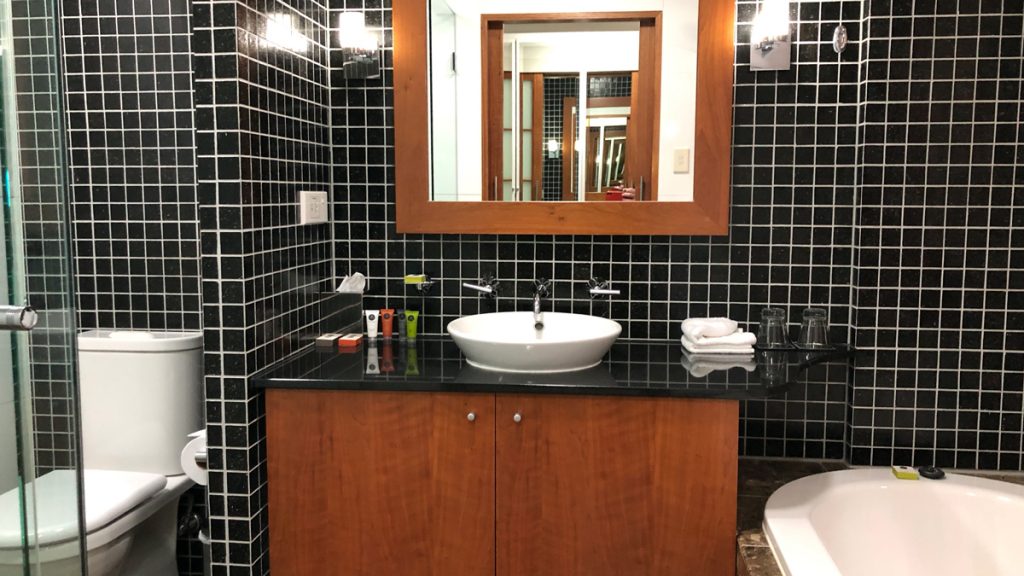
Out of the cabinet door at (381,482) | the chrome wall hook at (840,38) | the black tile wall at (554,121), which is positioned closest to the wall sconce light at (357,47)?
the black tile wall at (554,121)

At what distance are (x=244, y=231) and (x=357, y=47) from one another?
34.6 inches

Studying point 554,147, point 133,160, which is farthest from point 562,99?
point 133,160

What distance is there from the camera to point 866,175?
246cm

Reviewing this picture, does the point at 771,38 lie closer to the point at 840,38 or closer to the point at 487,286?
the point at 840,38

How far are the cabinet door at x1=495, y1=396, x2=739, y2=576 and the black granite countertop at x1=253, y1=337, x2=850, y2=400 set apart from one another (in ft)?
0.12

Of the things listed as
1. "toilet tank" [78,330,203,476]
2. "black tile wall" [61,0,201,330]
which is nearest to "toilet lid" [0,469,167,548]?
"toilet tank" [78,330,203,476]

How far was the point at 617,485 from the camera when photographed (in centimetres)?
211

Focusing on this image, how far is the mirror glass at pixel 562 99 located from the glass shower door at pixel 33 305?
1444mm

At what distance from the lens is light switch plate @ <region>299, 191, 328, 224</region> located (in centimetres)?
245

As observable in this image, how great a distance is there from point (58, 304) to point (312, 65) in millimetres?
1430

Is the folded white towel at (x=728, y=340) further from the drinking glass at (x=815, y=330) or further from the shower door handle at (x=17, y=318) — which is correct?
the shower door handle at (x=17, y=318)

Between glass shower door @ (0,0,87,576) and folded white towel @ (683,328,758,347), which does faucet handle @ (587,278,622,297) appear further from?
glass shower door @ (0,0,87,576)

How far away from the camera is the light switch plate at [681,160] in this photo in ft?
8.30

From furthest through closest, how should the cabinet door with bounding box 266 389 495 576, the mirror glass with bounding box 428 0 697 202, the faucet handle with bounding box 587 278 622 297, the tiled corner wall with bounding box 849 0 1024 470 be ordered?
the faucet handle with bounding box 587 278 622 297 < the mirror glass with bounding box 428 0 697 202 < the tiled corner wall with bounding box 849 0 1024 470 < the cabinet door with bounding box 266 389 495 576
